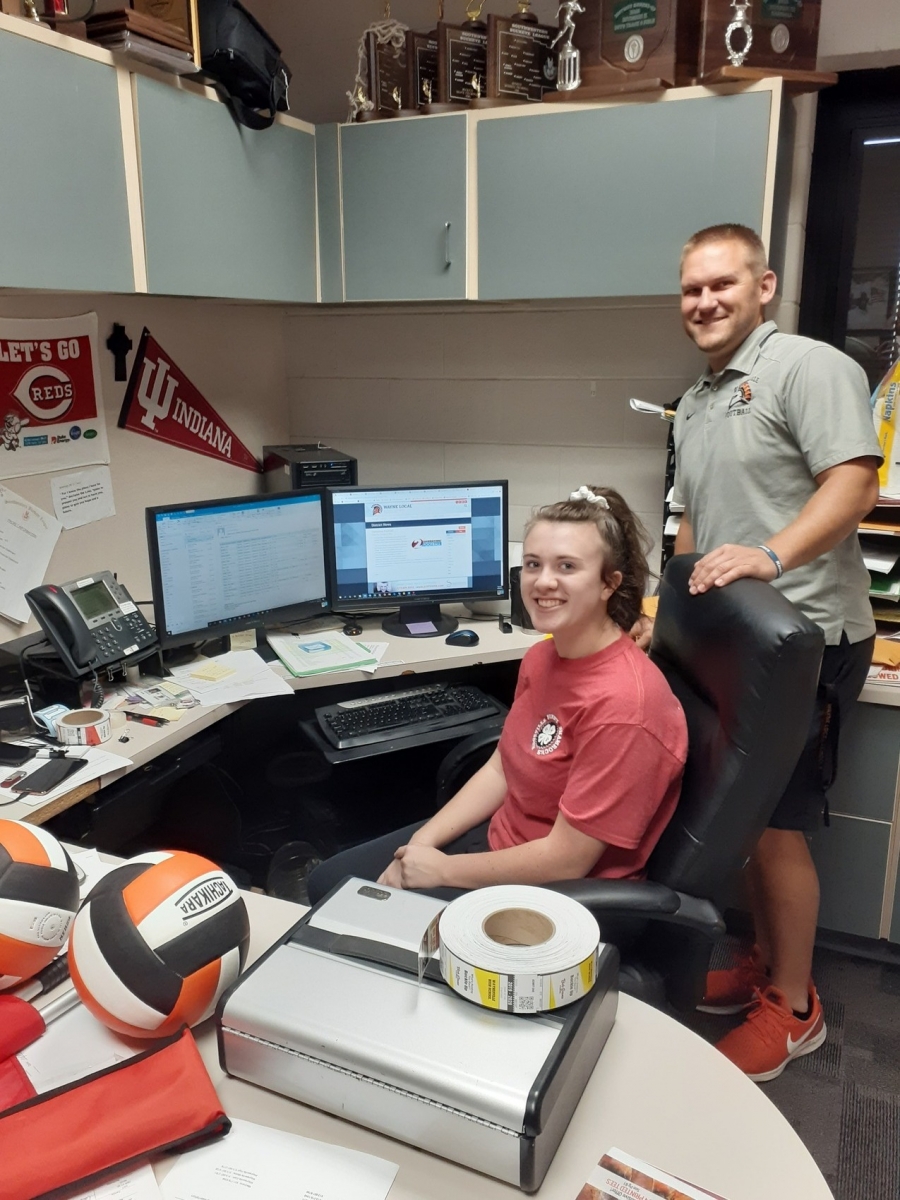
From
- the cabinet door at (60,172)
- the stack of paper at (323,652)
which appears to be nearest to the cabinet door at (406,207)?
the cabinet door at (60,172)

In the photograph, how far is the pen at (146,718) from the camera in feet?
6.31

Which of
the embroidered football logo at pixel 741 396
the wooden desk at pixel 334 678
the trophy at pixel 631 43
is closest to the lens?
the wooden desk at pixel 334 678

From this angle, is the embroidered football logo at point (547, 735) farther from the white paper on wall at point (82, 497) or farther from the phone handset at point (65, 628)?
the white paper on wall at point (82, 497)

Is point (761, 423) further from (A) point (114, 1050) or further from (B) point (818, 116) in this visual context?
(A) point (114, 1050)

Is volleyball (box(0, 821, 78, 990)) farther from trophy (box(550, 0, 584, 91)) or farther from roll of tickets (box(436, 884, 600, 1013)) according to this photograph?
trophy (box(550, 0, 584, 91))

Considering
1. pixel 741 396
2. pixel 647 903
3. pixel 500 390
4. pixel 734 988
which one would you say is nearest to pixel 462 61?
pixel 500 390

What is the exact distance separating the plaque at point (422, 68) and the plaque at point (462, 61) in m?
0.06

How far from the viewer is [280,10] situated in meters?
2.86

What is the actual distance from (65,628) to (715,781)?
1406 mm

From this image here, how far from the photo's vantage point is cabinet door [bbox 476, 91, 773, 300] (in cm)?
217

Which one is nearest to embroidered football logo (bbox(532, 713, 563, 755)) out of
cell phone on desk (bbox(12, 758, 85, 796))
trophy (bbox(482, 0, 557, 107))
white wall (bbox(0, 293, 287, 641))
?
cell phone on desk (bbox(12, 758, 85, 796))

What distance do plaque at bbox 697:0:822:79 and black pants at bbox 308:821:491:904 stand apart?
6.03 ft

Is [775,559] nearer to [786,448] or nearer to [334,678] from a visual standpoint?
[786,448]

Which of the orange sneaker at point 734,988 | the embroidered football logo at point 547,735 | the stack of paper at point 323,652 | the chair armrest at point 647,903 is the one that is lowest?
the orange sneaker at point 734,988
